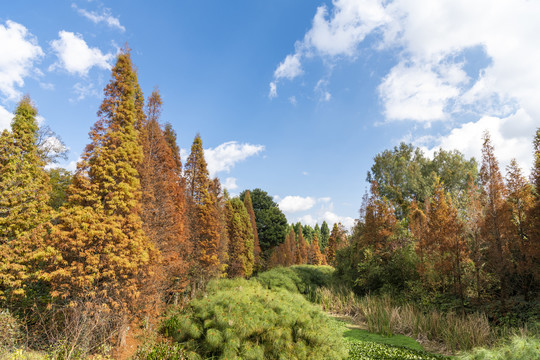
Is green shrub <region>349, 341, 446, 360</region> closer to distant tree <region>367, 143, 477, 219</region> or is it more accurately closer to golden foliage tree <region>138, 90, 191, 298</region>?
golden foliage tree <region>138, 90, 191, 298</region>

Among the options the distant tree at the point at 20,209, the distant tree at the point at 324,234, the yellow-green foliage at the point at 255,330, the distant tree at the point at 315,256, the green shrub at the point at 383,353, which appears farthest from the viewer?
the distant tree at the point at 324,234

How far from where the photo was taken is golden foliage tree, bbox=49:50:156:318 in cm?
710

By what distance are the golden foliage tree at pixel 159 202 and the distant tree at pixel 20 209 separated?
319cm

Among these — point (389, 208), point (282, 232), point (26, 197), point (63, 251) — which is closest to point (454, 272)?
point (389, 208)

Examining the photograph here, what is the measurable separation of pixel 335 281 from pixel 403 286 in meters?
4.76

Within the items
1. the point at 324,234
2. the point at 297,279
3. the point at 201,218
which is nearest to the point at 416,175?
the point at 297,279

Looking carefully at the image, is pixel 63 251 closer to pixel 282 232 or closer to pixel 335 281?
pixel 335 281

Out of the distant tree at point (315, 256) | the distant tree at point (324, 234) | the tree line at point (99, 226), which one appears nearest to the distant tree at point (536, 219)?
the tree line at point (99, 226)

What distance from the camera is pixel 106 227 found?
24.7ft

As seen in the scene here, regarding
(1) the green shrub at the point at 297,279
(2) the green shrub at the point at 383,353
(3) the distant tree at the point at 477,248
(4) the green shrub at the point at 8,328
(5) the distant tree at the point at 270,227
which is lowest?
(2) the green shrub at the point at 383,353

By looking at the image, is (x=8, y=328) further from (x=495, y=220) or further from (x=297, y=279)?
(x=495, y=220)

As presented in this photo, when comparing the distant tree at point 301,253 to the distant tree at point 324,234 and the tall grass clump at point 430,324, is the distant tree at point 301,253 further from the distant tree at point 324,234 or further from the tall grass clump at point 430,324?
the tall grass clump at point 430,324

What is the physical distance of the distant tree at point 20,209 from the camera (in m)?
8.55

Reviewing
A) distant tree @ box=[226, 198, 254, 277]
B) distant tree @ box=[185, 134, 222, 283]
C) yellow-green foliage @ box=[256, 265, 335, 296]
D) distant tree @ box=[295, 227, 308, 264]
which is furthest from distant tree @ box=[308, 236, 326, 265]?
distant tree @ box=[185, 134, 222, 283]
